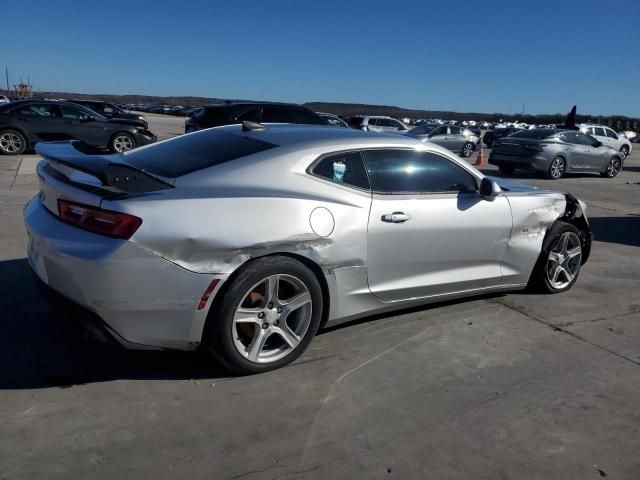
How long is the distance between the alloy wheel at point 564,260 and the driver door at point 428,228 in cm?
75

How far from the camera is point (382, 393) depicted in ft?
10.7

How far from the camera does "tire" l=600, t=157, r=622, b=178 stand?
17.3 metres

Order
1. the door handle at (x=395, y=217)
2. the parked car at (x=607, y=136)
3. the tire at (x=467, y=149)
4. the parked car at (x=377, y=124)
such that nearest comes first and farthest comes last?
the door handle at (x=395, y=217) < the tire at (x=467, y=149) < the parked car at (x=607, y=136) < the parked car at (x=377, y=124)

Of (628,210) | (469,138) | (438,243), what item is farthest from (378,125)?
(438,243)

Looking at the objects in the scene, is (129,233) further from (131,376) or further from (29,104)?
(29,104)

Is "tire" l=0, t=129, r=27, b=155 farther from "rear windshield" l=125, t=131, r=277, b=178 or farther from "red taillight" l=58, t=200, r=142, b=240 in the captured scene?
"red taillight" l=58, t=200, r=142, b=240

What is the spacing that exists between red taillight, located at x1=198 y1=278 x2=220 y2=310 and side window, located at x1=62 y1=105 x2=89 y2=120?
13.9 metres

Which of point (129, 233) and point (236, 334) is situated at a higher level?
point (129, 233)

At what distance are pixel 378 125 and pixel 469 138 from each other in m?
4.30

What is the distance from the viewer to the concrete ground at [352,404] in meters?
2.61

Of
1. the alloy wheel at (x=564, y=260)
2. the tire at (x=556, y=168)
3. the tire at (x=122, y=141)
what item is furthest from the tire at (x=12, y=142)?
the alloy wheel at (x=564, y=260)

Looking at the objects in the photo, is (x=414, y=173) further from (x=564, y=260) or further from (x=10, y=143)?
(x=10, y=143)

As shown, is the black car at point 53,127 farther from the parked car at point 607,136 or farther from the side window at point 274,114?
the parked car at point 607,136

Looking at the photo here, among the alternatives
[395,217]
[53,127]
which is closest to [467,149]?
[53,127]
